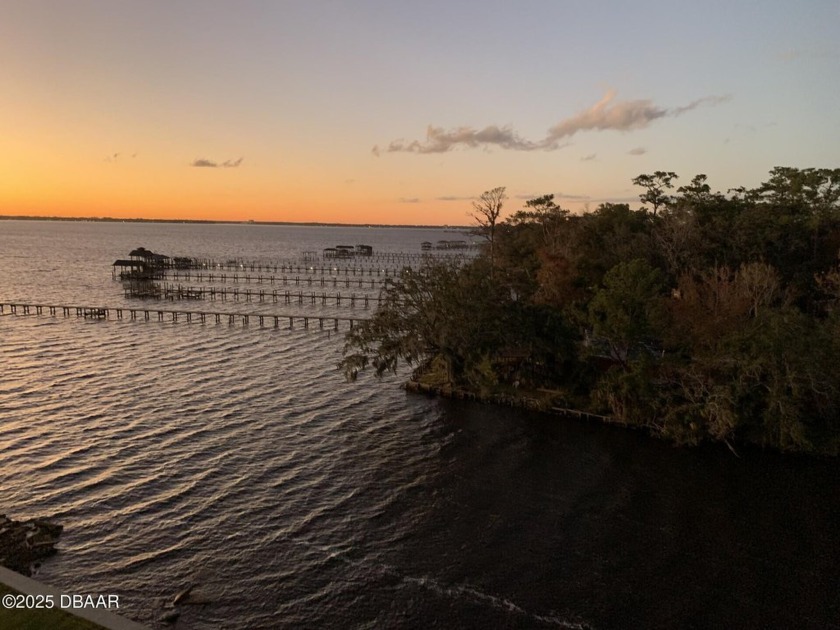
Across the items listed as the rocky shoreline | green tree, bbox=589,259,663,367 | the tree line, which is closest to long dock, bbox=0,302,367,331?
the tree line

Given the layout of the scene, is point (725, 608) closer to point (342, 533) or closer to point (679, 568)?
point (679, 568)

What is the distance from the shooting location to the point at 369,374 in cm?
4366

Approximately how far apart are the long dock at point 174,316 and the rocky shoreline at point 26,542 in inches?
1625

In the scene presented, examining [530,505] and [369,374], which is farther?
[369,374]

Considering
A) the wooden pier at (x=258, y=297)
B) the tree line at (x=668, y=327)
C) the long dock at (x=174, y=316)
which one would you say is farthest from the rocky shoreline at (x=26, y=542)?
the wooden pier at (x=258, y=297)

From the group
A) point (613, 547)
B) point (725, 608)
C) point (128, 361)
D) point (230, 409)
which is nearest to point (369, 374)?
point (230, 409)

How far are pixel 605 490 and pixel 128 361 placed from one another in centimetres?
3790

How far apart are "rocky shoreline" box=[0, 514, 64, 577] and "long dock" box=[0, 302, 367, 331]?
1625 inches

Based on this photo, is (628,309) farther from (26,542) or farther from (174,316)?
(174,316)

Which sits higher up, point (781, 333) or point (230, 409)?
point (781, 333)

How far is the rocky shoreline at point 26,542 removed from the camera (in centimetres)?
1825

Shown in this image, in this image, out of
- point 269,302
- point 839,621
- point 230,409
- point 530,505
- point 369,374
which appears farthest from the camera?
point 269,302

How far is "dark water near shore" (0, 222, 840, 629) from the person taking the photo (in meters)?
17.2

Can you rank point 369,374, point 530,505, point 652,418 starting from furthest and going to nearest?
point 369,374 < point 652,418 < point 530,505
